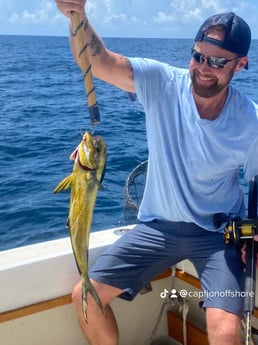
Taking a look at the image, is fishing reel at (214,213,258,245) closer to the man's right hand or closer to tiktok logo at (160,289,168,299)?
tiktok logo at (160,289,168,299)

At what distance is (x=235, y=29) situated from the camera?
3.09m

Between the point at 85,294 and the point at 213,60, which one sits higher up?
the point at 213,60

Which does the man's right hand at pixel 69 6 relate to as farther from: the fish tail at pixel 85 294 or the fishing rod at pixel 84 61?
the fish tail at pixel 85 294

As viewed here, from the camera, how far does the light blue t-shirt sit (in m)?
3.17

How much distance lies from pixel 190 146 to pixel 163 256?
635 mm

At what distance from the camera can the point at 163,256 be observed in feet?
10.5

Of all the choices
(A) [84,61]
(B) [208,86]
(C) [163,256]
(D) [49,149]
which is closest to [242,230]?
(C) [163,256]

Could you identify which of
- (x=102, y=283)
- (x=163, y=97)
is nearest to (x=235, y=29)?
(x=163, y=97)

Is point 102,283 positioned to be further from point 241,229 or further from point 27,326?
point 241,229

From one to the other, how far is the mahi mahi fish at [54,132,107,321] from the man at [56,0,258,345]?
1.97 ft

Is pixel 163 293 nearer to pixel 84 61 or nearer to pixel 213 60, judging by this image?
pixel 213 60

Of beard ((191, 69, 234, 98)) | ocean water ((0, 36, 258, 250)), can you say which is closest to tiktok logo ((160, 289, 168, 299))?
beard ((191, 69, 234, 98))

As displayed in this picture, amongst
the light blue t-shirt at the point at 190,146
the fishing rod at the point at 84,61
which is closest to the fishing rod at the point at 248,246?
the light blue t-shirt at the point at 190,146

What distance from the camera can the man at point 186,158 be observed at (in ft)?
10.1
